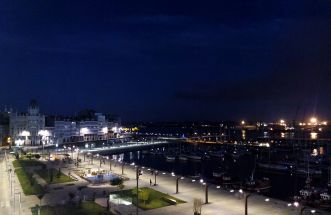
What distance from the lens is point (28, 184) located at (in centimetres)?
5281

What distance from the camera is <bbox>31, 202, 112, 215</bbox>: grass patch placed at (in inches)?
1485

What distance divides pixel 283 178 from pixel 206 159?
38.0m

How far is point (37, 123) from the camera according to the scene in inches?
5438

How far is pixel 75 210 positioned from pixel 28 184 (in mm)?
16674

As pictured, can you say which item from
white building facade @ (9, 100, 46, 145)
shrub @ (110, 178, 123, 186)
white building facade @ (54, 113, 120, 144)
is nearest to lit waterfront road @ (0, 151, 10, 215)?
shrub @ (110, 178, 123, 186)

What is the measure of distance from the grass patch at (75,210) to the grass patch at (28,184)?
8.69m

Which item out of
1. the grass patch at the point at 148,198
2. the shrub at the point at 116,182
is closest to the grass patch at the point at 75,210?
the grass patch at the point at 148,198

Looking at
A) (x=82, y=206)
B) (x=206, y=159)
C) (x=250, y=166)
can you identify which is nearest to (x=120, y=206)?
(x=82, y=206)

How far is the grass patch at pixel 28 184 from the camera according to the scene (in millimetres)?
48287

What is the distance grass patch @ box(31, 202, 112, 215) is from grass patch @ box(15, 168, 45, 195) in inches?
342

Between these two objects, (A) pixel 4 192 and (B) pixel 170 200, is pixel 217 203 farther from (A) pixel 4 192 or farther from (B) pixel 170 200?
(A) pixel 4 192

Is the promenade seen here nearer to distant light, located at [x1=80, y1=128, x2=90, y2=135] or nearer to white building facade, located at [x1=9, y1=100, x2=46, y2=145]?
white building facade, located at [x1=9, y1=100, x2=46, y2=145]

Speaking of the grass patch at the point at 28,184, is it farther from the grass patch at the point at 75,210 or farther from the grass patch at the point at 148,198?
the grass patch at the point at 148,198

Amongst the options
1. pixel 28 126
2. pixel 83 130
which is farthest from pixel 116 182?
pixel 83 130
